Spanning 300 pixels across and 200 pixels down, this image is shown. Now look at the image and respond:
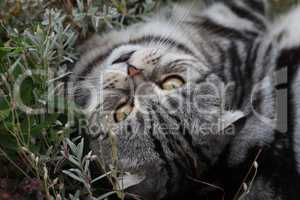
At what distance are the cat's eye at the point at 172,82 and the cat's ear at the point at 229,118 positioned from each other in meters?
0.17

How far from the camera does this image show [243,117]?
1.62m

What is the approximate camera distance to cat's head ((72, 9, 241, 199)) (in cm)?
156

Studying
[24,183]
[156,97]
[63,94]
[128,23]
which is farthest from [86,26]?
[24,183]

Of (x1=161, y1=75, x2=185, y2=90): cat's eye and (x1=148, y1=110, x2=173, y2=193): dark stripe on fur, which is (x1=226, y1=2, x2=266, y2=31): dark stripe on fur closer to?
(x1=161, y1=75, x2=185, y2=90): cat's eye

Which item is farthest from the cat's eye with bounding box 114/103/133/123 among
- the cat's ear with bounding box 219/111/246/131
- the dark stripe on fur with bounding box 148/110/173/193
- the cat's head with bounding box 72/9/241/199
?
the cat's ear with bounding box 219/111/246/131

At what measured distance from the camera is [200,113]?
1590 mm

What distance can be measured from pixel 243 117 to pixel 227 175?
18cm

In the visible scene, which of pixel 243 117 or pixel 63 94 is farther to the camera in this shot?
pixel 63 94

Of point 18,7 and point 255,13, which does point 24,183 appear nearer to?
point 18,7

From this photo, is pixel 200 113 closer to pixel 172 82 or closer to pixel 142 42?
pixel 172 82

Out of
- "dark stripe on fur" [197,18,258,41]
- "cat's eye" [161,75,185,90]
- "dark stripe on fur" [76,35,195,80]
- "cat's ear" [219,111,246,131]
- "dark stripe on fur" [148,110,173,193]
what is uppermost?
"dark stripe on fur" [197,18,258,41]

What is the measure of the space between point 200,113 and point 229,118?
8 cm

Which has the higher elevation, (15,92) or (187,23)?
(187,23)

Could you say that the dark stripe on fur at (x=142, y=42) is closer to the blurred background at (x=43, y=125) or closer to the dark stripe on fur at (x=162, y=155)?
the blurred background at (x=43, y=125)
